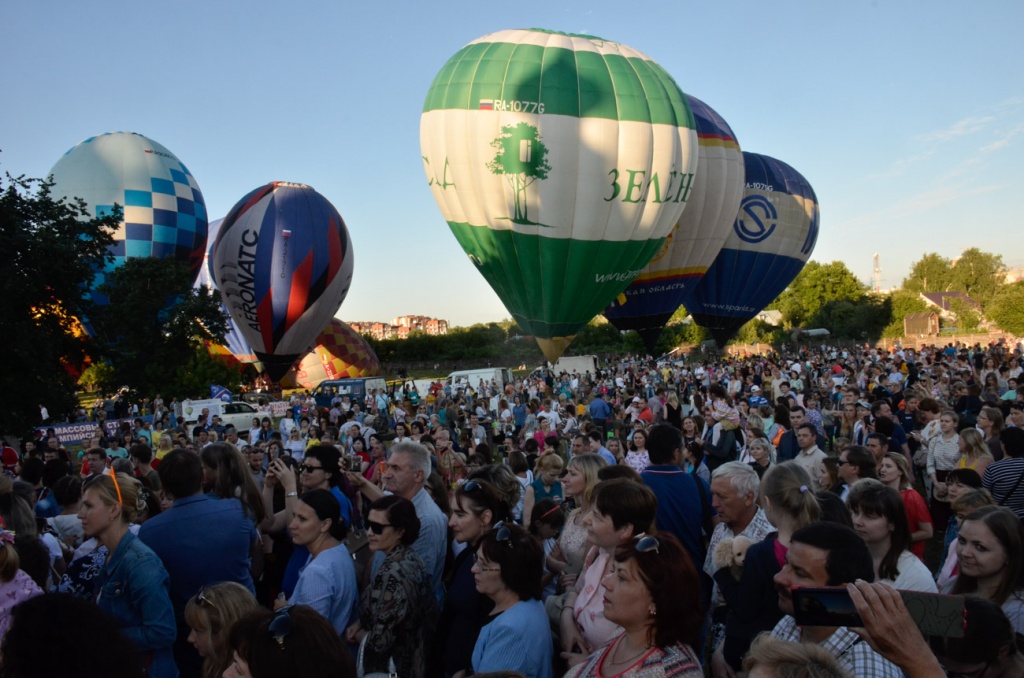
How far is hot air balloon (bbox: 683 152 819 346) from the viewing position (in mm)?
26562

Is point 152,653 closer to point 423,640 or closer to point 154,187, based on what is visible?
point 423,640

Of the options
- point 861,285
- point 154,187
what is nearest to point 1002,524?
point 154,187

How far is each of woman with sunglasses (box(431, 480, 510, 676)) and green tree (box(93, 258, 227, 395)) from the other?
20.9 meters

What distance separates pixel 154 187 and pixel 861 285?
5160 cm

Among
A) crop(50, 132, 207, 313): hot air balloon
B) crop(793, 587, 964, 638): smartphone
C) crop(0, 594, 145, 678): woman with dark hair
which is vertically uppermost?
crop(50, 132, 207, 313): hot air balloon

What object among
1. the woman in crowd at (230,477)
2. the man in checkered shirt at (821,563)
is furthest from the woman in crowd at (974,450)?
the woman in crowd at (230,477)

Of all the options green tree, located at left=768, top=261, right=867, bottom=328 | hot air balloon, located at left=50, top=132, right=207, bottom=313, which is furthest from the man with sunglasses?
green tree, located at left=768, top=261, right=867, bottom=328

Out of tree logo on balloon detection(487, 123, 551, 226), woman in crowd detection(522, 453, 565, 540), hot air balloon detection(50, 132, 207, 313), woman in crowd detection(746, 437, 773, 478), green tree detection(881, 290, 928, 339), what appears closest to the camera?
woman in crowd detection(522, 453, 565, 540)

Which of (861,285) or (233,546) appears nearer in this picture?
(233,546)

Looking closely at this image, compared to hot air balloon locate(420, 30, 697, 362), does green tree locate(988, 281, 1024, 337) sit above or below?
below

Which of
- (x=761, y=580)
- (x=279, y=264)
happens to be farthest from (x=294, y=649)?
(x=279, y=264)

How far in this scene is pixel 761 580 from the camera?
2795 mm

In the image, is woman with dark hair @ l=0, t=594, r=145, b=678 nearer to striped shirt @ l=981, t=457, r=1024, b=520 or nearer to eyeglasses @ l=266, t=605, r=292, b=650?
eyeglasses @ l=266, t=605, r=292, b=650

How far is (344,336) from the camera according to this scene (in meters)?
35.9
